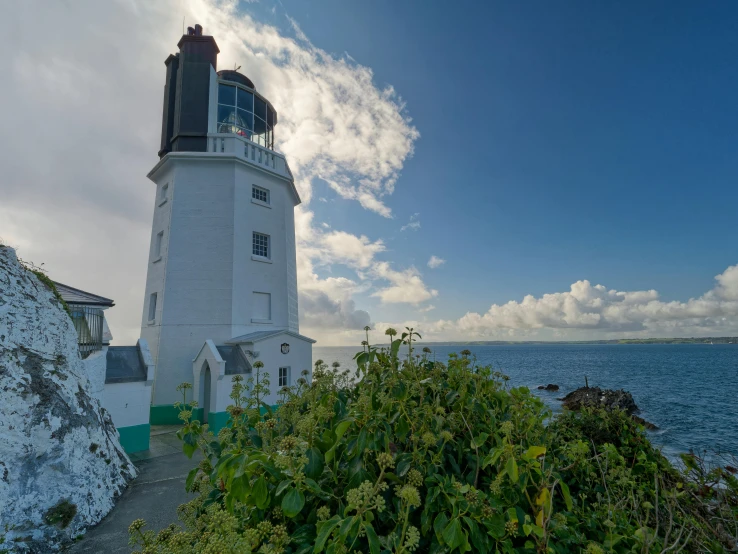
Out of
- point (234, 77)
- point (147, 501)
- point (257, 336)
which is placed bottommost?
point (147, 501)

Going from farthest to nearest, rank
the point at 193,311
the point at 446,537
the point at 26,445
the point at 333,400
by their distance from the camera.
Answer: the point at 193,311 < the point at 26,445 < the point at 333,400 < the point at 446,537

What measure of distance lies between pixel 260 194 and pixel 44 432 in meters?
13.7

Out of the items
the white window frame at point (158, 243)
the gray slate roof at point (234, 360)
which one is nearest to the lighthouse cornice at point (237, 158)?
the white window frame at point (158, 243)

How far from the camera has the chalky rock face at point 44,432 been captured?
19.2 feet

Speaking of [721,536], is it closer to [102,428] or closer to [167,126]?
[102,428]

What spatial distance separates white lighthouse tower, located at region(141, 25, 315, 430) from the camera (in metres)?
15.2

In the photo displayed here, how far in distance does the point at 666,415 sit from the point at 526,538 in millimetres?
39835

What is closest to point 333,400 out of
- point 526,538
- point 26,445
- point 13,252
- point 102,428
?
point 526,538

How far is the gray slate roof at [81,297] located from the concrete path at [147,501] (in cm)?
500

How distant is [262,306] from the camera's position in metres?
17.1

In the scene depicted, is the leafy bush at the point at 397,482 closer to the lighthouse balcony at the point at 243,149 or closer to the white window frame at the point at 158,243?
the lighthouse balcony at the point at 243,149

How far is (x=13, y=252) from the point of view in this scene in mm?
8273

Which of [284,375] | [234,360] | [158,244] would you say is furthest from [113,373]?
[158,244]

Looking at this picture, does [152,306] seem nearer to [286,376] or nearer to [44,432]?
[286,376]
